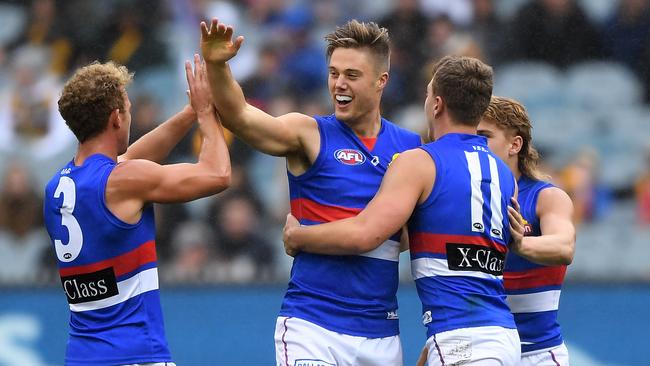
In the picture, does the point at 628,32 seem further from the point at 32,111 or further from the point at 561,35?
the point at 32,111

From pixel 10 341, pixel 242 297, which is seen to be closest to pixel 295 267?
pixel 242 297

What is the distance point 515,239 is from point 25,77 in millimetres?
7363

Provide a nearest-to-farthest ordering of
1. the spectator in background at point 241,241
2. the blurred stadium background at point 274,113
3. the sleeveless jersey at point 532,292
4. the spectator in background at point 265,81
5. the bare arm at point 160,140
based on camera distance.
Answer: the bare arm at point 160,140 < the sleeveless jersey at point 532,292 < the blurred stadium background at point 274,113 < the spectator in background at point 241,241 < the spectator in background at point 265,81

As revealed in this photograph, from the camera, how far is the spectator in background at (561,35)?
11031mm

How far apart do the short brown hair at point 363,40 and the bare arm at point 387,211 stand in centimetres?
78

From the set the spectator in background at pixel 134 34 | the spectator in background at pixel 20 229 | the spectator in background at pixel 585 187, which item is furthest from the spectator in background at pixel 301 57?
the spectator in background at pixel 20 229

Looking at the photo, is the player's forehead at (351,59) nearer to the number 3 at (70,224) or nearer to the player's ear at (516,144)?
the player's ear at (516,144)

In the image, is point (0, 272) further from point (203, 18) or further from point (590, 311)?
point (590, 311)

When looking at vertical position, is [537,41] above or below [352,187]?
above

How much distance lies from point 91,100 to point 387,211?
1.43 metres

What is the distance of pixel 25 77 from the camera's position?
11.2m

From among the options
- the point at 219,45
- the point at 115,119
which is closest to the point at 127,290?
the point at 115,119

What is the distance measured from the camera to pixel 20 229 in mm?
10727

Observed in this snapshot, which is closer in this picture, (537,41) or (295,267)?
(295,267)
